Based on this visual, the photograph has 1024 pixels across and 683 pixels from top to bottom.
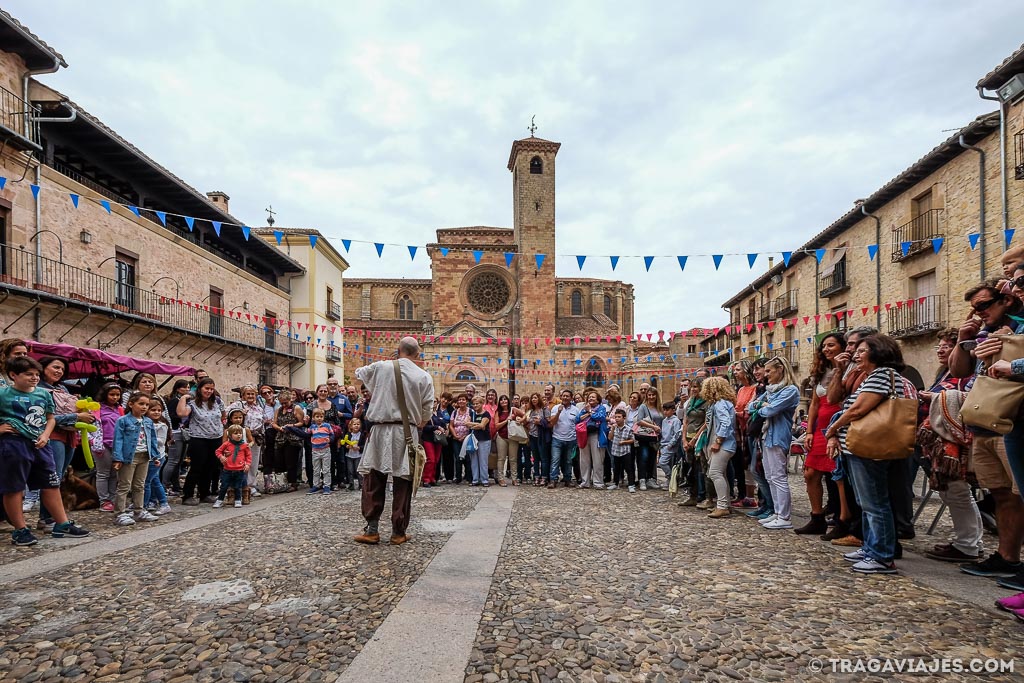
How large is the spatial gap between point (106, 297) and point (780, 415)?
48.2 ft

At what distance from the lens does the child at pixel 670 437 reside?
8531 millimetres

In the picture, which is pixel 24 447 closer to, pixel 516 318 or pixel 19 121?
pixel 19 121

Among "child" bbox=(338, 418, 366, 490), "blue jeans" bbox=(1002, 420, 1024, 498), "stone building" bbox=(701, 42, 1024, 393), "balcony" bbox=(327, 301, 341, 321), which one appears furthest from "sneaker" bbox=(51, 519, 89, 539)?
"balcony" bbox=(327, 301, 341, 321)

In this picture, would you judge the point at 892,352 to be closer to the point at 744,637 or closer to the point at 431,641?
the point at 744,637

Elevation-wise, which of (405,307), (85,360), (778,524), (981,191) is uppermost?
(981,191)

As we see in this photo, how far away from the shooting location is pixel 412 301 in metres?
41.7

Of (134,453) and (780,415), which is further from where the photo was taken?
(134,453)

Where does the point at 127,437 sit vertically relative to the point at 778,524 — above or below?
above

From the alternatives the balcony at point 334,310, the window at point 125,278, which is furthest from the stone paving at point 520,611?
the balcony at point 334,310

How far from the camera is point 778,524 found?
18.4 feet

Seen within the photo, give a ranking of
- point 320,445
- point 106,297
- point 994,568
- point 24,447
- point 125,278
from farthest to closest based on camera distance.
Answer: point 125,278 < point 106,297 < point 320,445 < point 24,447 < point 994,568

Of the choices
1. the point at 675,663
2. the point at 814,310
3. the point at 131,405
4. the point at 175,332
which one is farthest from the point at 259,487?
the point at 814,310

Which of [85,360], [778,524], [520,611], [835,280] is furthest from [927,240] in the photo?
[85,360]

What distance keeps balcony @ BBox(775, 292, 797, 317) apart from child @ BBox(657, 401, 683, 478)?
16.2 metres
